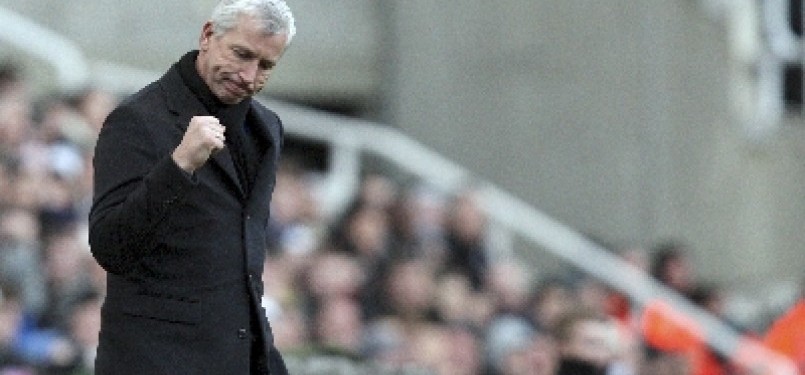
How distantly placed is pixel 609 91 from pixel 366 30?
1.91 m

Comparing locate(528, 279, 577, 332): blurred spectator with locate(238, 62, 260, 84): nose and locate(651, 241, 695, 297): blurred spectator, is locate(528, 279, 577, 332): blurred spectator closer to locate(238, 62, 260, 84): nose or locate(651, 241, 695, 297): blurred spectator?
locate(651, 241, 695, 297): blurred spectator

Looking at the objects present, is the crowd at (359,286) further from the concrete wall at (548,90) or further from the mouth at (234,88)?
the mouth at (234,88)

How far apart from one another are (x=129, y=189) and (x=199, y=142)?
30 cm

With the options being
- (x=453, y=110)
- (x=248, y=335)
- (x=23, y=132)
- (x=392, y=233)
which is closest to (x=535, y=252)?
(x=453, y=110)

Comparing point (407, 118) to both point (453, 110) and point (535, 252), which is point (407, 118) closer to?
point (453, 110)

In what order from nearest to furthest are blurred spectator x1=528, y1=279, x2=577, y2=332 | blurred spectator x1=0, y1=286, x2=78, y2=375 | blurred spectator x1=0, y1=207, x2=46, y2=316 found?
blurred spectator x1=0, y1=286, x2=78, y2=375
blurred spectator x1=0, y1=207, x2=46, y2=316
blurred spectator x1=528, y1=279, x2=577, y2=332

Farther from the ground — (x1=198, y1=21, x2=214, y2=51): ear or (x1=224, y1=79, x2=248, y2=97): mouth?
(x1=198, y1=21, x2=214, y2=51): ear

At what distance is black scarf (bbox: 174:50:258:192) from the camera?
18.3ft

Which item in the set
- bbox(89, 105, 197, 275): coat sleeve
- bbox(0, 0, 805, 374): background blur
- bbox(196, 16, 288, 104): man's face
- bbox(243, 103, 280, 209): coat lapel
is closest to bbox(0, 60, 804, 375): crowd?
bbox(0, 0, 805, 374): background blur

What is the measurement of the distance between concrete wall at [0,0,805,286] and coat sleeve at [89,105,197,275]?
38.2 ft

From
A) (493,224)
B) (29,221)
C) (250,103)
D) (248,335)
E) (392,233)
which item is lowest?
(248,335)

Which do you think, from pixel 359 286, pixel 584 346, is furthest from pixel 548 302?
pixel 584 346

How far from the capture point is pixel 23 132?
37.8 feet

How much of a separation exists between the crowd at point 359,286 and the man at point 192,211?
3560 millimetres
